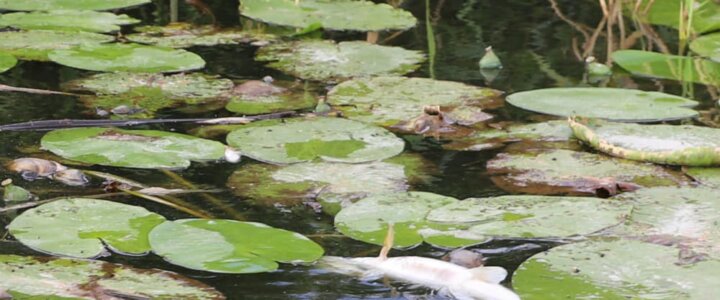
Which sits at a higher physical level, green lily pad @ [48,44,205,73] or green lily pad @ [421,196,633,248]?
green lily pad @ [421,196,633,248]

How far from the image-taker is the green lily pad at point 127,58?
3.66m

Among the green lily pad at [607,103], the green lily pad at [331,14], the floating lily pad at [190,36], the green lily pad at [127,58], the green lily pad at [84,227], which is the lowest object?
the floating lily pad at [190,36]

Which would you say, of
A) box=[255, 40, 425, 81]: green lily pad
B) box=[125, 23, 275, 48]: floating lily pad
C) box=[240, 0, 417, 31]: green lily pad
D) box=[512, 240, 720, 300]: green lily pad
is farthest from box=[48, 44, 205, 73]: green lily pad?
box=[512, 240, 720, 300]: green lily pad

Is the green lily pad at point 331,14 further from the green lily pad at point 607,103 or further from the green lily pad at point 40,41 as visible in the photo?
the green lily pad at point 607,103

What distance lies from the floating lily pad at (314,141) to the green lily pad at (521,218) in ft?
1.37

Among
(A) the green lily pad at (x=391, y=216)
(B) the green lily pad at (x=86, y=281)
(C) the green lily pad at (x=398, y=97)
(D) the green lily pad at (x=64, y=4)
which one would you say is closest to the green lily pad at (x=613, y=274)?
(A) the green lily pad at (x=391, y=216)

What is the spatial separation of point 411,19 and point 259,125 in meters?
1.62

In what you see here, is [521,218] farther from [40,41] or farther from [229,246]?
[40,41]

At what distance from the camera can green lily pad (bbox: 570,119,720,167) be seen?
2.81 m

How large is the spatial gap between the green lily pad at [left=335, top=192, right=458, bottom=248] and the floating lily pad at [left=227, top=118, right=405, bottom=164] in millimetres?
305

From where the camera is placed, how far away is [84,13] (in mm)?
4406

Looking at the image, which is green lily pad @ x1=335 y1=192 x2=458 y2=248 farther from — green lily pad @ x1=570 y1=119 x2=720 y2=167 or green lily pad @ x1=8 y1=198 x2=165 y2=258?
green lily pad @ x1=570 y1=119 x2=720 y2=167

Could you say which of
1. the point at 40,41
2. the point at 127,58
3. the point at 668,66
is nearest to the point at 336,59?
the point at 127,58

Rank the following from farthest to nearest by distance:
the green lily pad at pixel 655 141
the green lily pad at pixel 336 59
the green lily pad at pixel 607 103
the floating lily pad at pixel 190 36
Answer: the floating lily pad at pixel 190 36 < the green lily pad at pixel 336 59 < the green lily pad at pixel 607 103 < the green lily pad at pixel 655 141
